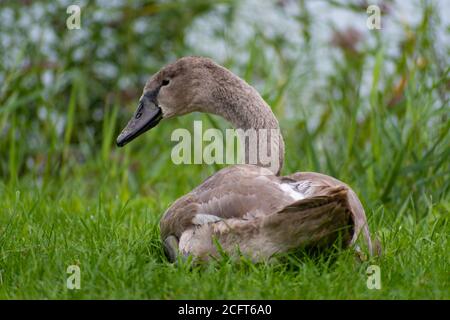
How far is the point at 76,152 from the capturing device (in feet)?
27.7

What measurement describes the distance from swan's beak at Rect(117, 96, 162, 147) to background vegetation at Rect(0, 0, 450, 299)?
43 centimetres

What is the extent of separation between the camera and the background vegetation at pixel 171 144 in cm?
393

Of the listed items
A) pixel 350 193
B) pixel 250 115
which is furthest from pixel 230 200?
pixel 250 115

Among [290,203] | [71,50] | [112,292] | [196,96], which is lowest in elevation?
[112,292]

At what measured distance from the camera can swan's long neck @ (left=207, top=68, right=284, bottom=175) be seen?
475 cm

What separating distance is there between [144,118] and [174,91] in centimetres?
23

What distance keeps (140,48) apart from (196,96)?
12.6ft

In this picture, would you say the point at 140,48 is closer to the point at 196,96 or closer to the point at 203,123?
the point at 203,123

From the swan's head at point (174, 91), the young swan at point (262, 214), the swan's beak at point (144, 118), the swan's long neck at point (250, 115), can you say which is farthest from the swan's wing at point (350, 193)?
the swan's beak at point (144, 118)

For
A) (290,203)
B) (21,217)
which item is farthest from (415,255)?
(21,217)

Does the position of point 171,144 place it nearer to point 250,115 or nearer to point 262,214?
point 250,115

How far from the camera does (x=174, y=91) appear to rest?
5.12 meters

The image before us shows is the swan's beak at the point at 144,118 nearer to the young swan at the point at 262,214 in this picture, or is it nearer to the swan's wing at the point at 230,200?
the young swan at the point at 262,214

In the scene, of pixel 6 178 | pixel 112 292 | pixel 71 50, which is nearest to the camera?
pixel 112 292
